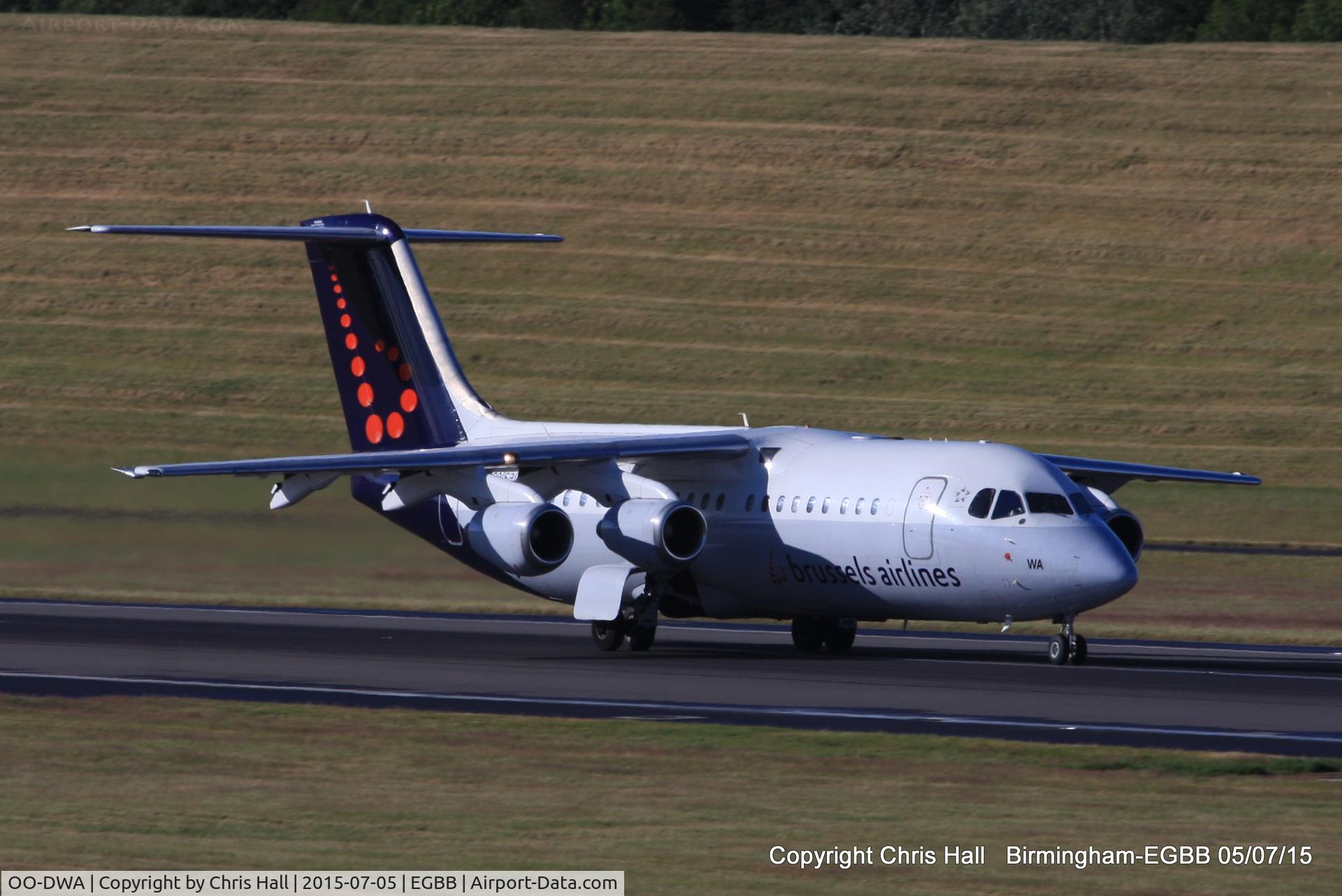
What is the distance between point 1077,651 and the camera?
24.4 meters

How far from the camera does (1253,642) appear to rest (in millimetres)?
28891

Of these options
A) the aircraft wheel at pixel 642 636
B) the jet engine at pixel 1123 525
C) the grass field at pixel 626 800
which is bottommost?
the grass field at pixel 626 800

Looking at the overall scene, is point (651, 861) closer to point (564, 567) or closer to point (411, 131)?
point (564, 567)

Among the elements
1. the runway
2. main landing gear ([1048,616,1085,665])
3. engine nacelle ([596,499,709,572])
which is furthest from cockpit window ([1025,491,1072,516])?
engine nacelle ([596,499,709,572])

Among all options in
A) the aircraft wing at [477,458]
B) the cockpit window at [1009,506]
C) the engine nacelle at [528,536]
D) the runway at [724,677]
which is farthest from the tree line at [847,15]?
the cockpit window at [1009,506]

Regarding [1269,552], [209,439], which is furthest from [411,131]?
[1269,552]

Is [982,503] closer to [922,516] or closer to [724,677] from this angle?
[922,516]

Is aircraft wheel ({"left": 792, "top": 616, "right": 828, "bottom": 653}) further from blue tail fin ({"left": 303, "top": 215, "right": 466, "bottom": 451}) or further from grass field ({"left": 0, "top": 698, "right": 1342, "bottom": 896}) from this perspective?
grass field ({"left": 0, "top": 698, "right": 1342, "bottom": 896})

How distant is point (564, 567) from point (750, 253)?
1142 inches

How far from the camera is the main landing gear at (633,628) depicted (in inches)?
1041

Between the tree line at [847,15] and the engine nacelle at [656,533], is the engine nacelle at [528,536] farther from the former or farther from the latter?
the tree line at [847,15]

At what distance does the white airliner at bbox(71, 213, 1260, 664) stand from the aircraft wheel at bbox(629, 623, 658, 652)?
0.03 m

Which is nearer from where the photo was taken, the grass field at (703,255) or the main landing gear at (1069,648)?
the main landing gear at (1069,648)

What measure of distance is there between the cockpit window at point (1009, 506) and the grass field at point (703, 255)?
1315 cm
